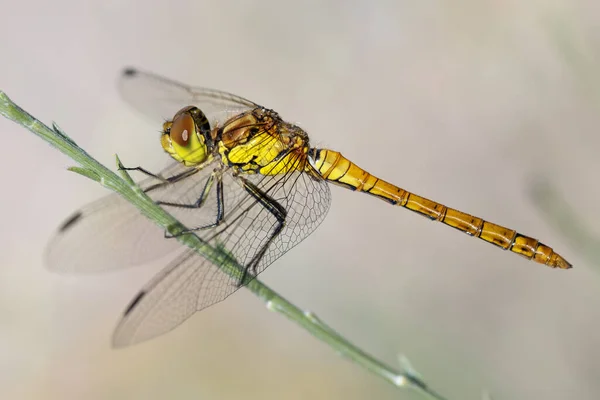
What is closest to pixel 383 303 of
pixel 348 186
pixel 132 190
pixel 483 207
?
pixel 483 207

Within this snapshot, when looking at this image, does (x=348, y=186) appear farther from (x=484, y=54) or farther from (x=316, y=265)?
(x=484, y=54)

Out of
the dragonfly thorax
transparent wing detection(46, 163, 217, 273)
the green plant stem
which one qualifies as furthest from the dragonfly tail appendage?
the green plant stem

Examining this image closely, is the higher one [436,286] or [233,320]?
[436,286]

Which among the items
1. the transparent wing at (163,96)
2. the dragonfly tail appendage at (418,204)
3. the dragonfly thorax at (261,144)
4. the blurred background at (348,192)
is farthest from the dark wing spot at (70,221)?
the blurred background at (348,192)

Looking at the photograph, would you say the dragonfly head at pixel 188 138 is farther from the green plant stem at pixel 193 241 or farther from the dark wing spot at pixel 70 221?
the green plant stem at pixel 193 241

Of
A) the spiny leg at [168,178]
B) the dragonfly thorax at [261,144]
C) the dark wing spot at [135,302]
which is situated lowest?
the dark wing spot at [135,302]

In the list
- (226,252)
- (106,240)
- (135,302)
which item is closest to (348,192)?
(106,240)

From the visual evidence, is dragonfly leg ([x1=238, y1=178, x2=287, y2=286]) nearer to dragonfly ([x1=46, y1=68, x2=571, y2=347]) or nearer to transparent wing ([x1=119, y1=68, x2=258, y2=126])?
dragonfly ([x1=46, y1=68, x2=571, y2=347])
